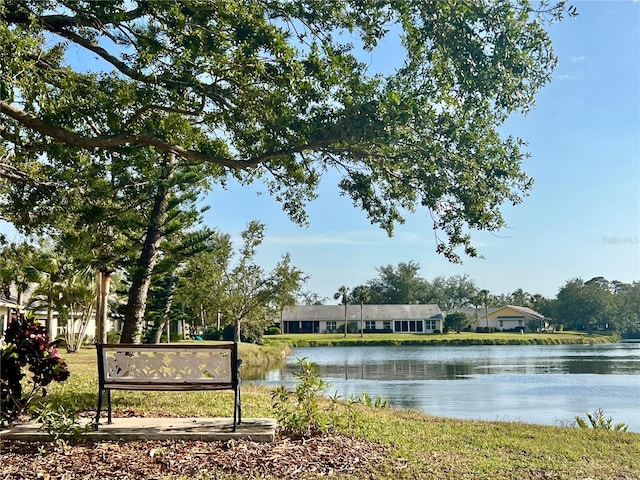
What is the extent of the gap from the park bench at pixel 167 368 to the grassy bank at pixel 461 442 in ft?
3.38

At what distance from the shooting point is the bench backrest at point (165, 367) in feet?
18.0

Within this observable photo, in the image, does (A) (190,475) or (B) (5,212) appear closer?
(A) (190,475)

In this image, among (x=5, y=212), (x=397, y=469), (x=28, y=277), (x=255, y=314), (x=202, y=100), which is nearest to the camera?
(x=397, y=469)

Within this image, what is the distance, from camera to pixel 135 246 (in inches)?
595

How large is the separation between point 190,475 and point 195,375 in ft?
4.47

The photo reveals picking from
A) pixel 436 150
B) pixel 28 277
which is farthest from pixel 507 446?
pixel 28 277

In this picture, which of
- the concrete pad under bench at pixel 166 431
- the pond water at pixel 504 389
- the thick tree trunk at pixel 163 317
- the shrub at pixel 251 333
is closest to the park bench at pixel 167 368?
the concrete pad under bench at pixel 166 431

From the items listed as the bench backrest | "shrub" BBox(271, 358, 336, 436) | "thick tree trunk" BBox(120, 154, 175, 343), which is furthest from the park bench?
"thick tree trunk" BBox(120, 154, 175, 343)

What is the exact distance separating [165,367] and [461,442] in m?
2.87

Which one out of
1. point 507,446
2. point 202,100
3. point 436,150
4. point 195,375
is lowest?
point 507,446

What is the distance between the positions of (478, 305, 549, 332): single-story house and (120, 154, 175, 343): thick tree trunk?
2481 inches

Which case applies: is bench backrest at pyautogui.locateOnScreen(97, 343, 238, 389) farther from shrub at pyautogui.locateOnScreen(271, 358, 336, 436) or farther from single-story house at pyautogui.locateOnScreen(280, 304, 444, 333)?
single-story house at pyautogui.locateOnScreen(280, 304, 444, 333)

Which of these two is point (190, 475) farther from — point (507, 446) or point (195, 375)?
point (507, 446)

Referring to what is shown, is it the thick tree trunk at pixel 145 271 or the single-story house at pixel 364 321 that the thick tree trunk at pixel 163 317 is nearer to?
the thick tree trunk at pixel 145 271
